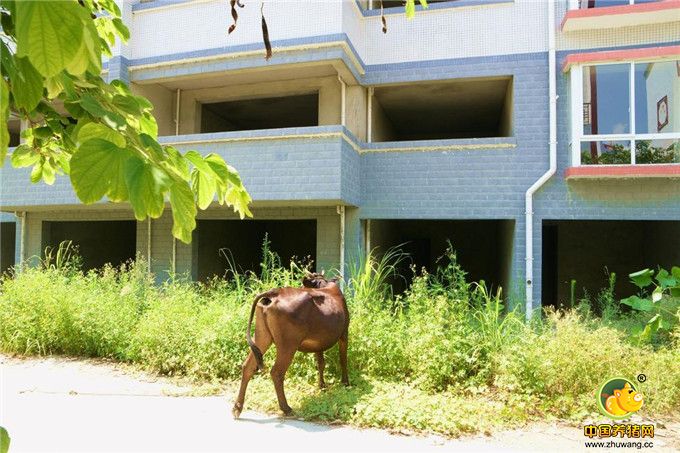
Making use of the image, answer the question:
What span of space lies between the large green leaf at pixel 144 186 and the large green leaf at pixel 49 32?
0.90ft

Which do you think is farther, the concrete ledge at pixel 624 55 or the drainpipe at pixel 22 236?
the drainpipe at pixel 22 236

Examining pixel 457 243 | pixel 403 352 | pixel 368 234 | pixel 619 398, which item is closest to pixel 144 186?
pixel 403 352

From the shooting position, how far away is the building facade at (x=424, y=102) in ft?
25.5

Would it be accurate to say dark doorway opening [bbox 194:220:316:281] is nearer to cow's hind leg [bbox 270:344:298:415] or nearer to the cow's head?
the cow's head

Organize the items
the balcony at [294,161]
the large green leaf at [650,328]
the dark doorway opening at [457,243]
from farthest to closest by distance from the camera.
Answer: the dark doorway opening at [457,243]
the balcony at [294,161]
the large green leaf at [650,328]

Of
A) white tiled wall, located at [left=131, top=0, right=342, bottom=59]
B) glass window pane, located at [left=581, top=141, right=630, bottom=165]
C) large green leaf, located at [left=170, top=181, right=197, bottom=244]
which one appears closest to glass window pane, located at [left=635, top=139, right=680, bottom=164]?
glass window pane, located at [left=581, top=141, right=630, bottom=165]

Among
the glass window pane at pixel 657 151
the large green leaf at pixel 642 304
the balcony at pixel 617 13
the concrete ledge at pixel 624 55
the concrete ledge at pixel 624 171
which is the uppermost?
the balcony at pixel 617 13

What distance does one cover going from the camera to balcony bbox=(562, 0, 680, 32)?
24.8 ft

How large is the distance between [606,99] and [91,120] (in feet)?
27.8

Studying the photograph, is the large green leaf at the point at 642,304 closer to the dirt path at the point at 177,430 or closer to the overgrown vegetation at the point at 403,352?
the overgrown vegetation at the point at 403,352

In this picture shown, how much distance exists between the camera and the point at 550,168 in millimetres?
8078

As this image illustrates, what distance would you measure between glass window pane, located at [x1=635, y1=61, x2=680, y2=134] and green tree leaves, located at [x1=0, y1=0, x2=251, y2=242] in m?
8.08

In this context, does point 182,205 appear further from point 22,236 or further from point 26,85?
point 22,236

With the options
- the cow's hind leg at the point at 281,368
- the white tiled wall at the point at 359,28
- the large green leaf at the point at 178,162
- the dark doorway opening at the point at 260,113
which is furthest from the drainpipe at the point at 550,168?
the large green leaf at the point at 178,162
